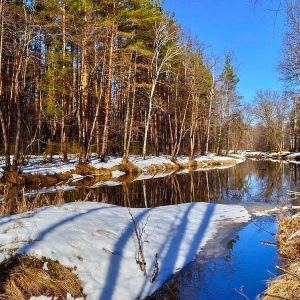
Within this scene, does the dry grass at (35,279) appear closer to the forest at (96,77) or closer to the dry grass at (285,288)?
the dry grass at (285,288)

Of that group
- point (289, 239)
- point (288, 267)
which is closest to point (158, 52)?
point (289, 239)

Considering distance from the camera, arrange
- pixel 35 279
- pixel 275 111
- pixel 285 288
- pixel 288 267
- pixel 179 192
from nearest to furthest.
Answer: pixel 285 288
pixel 35 279
pixel 288 267
pixel 179 192
pixel 275 111

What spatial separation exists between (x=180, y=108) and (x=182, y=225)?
30.2m

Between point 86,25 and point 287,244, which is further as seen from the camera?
point 86,25

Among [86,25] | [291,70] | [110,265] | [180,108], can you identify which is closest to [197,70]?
[180,108]

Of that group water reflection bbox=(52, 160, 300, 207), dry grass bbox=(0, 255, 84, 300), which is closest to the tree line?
water reflection bbox=(52, 160, 300, 207)

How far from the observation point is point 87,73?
2620 centimetres

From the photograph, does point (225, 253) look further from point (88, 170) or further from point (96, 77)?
point (96, 77)

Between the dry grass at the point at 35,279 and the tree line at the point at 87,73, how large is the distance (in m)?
11.9

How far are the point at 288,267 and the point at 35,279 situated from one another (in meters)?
4.28

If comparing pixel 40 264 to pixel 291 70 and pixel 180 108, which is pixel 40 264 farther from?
pixel 180 108

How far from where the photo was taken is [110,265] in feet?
18.7

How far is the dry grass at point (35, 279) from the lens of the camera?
4.45 m

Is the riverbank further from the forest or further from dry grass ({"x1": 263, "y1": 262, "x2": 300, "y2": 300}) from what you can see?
dry grass ({"x1": 263, "y1": 262, "x2": 300, "y2": 300})
